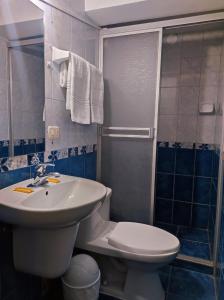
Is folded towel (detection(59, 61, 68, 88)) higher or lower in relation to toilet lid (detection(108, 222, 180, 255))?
higher

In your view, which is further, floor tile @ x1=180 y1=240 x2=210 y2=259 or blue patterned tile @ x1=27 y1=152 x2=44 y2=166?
floor tile @ x1=180 y1=240 x2=210 y2=259

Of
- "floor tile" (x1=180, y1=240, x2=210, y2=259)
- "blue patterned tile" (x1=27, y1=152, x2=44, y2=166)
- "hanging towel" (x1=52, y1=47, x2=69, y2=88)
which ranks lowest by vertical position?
"floor tile" (x1=180, y1=240, x2=210, y2=259)

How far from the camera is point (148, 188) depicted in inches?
79.2

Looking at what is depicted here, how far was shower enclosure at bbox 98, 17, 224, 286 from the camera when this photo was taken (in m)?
1.95

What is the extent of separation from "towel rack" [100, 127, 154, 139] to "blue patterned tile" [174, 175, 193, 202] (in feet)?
3.00

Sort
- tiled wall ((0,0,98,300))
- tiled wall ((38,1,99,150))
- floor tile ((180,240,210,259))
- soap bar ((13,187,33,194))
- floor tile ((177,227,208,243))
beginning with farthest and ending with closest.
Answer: floor tile ((177,227,208,243)) < floor tile ((180,240,210,259)) < tiled wall ((38,1,99,150)) < tiled wall ((0,0,98,300)) < soap bar ((13,187,33,194))

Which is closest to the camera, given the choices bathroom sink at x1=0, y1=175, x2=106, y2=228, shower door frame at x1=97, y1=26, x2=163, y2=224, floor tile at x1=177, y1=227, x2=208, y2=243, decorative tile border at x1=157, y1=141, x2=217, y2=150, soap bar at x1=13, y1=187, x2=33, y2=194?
bathroom sink at x1=0, y1=175, x2=106, y2=228

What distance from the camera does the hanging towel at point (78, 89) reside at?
1622 millimetres

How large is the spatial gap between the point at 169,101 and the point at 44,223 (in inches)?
80.3

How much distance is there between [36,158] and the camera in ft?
4.84

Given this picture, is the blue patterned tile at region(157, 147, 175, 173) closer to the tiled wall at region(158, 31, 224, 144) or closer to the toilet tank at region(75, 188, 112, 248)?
the tiled wall at region(158, 31, 224, 144)

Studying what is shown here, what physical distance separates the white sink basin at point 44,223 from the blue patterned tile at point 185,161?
1480 millimetres

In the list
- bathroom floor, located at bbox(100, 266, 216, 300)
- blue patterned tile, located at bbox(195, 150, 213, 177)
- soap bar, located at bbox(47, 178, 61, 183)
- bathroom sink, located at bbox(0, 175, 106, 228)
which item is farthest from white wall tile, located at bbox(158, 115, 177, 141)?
soap bar, located at bbox(47, 178, 61, 183)

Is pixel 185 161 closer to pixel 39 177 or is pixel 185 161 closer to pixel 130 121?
pixel 130 121
